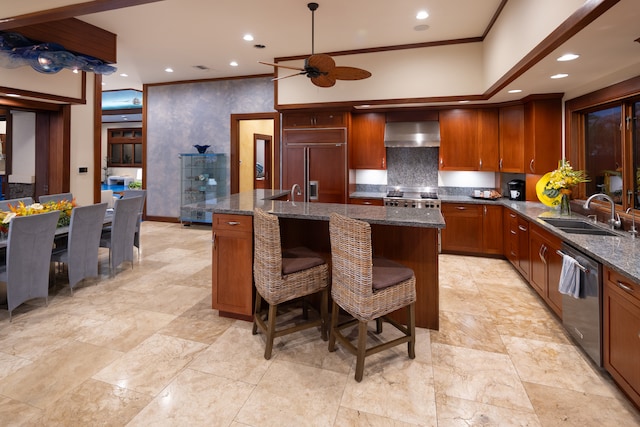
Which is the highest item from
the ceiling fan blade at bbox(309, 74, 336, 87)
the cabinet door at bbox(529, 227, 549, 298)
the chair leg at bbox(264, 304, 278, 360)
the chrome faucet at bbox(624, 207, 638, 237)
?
the ceiling fan blade at bbox(309, 74, 336, 87)

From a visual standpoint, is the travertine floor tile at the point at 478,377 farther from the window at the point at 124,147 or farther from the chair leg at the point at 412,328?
the window at the point at 124,147

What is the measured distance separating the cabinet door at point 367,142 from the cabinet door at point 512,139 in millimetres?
1742

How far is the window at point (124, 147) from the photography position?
40.5ft

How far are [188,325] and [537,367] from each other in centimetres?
270

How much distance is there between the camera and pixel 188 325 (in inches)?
117

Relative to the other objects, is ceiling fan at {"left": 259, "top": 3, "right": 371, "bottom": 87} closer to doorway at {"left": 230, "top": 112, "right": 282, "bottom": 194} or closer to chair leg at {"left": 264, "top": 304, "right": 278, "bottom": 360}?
chair leg at {"left": 264, "top": 304, "right": 278, "bottom": 360}

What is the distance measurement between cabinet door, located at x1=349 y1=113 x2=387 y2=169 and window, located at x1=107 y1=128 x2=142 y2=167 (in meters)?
9.62

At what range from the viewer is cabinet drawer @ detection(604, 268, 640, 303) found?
1854 millimetres

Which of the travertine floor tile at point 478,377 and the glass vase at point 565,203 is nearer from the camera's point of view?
the travertine floor tile at point 478,377

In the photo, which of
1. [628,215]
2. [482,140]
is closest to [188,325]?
[628,215]

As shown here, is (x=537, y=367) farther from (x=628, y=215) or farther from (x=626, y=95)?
(x=626, y=95)

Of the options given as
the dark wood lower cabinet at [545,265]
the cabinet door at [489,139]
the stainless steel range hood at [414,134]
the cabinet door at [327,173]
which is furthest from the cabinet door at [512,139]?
the cabinet door at [327,173]

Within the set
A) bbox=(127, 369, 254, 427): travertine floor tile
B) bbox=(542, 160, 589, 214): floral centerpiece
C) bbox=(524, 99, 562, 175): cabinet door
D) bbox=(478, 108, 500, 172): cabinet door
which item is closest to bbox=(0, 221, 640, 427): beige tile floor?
bbox=(127, 369, 254, 427): travertine floor tile

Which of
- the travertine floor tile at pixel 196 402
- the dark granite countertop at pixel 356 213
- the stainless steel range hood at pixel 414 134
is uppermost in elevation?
the stainless steel range hood at pixel 414 134
